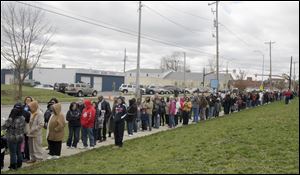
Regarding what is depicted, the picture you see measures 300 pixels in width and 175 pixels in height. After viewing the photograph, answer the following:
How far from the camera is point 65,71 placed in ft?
270

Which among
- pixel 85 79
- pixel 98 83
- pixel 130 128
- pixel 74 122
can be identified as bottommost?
pixel 130 128

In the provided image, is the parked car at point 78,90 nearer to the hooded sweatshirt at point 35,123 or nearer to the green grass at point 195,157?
the green grass at point 195,157

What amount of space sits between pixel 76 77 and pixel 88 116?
68506mm

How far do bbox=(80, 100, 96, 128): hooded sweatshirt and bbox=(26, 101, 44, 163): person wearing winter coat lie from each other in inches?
86.4

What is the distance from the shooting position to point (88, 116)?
12.6 m

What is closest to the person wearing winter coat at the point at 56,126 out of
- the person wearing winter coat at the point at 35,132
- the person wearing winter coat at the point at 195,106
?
the person wearing winter coat at the point at 35,132

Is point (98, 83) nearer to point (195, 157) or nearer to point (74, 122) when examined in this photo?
point (74, 122)

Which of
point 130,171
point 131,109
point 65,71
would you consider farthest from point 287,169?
point 65,71

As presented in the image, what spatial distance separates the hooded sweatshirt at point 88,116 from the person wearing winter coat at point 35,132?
7.20 feet

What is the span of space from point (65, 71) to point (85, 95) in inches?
1122

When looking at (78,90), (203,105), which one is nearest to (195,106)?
(203,105)

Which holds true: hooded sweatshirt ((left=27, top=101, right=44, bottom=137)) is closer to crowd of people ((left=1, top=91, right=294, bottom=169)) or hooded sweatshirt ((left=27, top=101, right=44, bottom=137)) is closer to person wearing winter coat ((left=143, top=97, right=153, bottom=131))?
crowd of people ((left=1, top=91, right=294, bottom=169))

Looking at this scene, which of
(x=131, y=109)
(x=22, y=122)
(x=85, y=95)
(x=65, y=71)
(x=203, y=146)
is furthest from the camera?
(x=65, y=71)

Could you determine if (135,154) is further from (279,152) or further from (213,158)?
(279,152)
